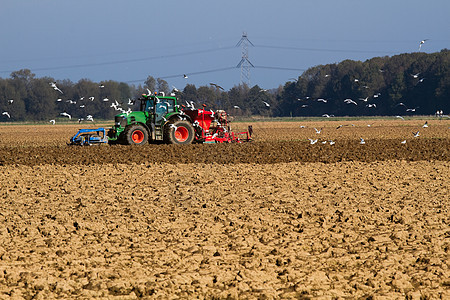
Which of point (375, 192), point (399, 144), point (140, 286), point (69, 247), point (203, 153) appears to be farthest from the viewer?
point (399, 144)

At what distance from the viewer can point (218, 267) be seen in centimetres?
875

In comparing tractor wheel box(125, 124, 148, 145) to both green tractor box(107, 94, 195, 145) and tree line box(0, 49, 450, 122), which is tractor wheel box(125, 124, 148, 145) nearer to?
green tractor box(107, 94, 195, 145)

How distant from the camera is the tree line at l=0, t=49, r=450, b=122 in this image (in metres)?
98.8

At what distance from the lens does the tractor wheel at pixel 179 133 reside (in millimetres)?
26094

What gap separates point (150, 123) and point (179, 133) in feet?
4.97

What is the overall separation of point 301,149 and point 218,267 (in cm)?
1803

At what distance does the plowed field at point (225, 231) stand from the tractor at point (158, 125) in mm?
5406

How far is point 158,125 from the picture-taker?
26.0 metres

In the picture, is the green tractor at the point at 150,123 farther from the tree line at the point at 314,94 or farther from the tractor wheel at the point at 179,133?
the tree line at the point at 314,94

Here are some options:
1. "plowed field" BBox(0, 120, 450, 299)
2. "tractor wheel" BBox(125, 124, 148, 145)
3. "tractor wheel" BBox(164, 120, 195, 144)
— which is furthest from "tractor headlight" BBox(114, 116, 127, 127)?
"plowed field" BBox(0, 120, 450, 299)

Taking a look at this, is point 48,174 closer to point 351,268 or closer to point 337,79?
point 351,268

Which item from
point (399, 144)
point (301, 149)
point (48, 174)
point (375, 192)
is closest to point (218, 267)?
point (375, 192)

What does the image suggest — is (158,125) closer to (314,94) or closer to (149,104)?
(149,104)

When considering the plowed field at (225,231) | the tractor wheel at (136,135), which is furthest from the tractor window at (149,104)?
the plowed field at (225,231)
